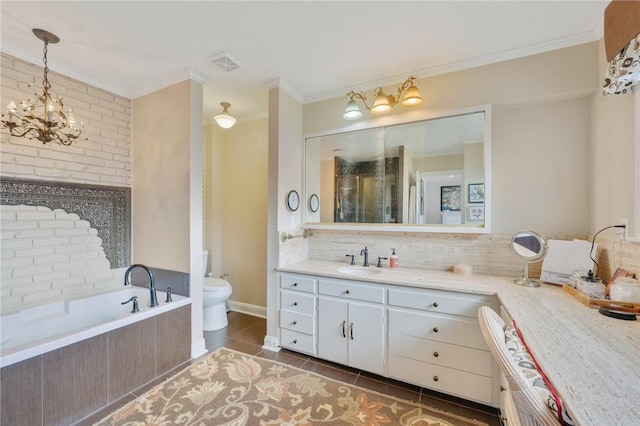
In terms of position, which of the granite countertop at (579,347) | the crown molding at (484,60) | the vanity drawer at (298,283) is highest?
the crown molding at (484,60)

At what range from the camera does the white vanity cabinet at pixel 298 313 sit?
2279 millimetres

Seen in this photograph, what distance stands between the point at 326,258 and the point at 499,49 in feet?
7.74

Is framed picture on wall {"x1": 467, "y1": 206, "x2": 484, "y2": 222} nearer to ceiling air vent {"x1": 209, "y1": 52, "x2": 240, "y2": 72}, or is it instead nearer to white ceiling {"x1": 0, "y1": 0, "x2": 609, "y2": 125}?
white ceiling {"x1": 0, "y1": 0, "x2": 609, "y2": 125}

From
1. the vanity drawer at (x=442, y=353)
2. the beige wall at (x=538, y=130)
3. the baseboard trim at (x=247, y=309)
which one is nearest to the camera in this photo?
the vanity drawer at (x=442, y=353)

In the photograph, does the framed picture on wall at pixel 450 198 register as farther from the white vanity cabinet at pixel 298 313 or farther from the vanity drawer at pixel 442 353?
the white vanity cabinet at pixel 298 313

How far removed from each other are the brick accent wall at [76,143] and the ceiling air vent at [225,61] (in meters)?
1.36

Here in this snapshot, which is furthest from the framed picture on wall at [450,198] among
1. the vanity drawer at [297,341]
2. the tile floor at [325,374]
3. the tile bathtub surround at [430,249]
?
the vanity drawer at [297,341]

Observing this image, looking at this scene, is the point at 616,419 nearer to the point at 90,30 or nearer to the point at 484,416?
the point at 484,416

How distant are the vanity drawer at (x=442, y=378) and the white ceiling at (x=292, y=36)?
2.40 metres

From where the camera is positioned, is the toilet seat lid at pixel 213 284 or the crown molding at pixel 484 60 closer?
the crown molding at pixel 484 60

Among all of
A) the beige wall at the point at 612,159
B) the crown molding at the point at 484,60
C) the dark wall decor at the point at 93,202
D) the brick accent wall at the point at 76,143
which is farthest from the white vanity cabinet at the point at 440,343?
the brick accent wall at the point at 76,143

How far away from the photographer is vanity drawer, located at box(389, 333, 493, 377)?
5.60ft

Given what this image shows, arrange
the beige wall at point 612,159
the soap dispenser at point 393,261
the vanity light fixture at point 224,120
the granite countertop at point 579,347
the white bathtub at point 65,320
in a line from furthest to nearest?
the vanity light fixture at point 224,120 → the soap dispenser at point 393,261 → the white bathtub at point 65,320 → the beige wall at point 612,159 → the granite countertop at point 579,347

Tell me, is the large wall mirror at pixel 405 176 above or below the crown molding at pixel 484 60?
below
